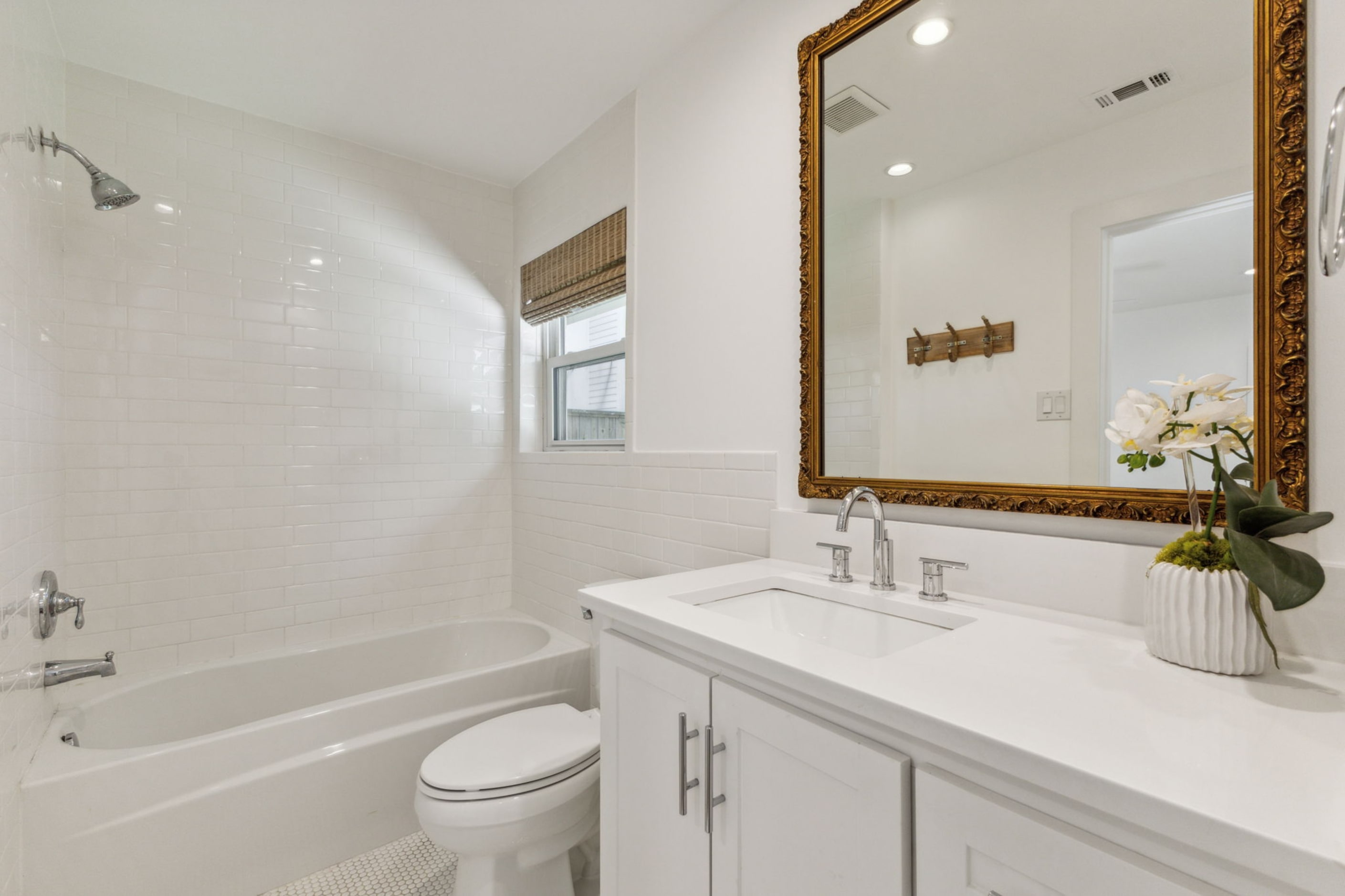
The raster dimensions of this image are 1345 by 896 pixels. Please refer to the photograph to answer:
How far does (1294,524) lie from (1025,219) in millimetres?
710

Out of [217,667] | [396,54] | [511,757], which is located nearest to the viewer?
[511,757]

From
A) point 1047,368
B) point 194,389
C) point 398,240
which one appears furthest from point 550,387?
point 1047,368

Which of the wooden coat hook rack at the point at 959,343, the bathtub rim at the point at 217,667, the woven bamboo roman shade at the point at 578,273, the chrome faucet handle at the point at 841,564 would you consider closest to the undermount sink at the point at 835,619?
the chrome faucet handle at the point at 841,564

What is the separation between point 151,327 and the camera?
2.15 m

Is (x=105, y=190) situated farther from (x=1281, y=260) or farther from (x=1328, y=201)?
(x=1281, y=260)

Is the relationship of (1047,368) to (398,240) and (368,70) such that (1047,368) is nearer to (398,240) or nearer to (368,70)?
(368,70)

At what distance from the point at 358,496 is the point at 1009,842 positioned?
260 cm

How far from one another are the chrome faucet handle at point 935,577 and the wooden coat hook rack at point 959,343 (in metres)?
0.43

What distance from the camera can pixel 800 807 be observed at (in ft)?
2.77

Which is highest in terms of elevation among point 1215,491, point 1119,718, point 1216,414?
point 1216,414

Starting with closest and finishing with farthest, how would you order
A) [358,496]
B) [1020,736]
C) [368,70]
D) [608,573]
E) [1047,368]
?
1. [1020,736]
2. [1047,368]
3. [368,70]
4. [608,573]
5. [358,496]

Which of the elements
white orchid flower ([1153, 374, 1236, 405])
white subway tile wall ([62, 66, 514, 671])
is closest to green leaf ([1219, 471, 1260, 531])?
white orchid flower ([1153, 374, 1236, 405])

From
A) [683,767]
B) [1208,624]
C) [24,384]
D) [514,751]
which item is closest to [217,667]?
[24,384]

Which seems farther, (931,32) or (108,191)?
(108,191)
